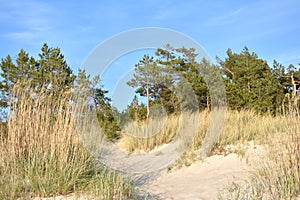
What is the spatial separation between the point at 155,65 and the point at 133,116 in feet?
5.64

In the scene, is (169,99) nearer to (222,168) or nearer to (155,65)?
(155,65)

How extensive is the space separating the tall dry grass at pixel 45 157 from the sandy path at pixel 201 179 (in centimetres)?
71

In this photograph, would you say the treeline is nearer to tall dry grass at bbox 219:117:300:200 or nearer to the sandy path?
the sandy path

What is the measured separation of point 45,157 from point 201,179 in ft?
8.00

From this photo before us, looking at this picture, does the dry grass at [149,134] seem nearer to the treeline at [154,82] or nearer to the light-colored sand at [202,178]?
the treeline at [154,82]

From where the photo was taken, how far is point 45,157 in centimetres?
358

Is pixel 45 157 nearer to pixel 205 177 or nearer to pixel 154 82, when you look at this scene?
pixel 205 177

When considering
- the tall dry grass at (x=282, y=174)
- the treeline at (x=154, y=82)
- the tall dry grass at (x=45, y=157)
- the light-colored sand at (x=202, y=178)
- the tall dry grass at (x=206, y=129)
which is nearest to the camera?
the tall dry grass at (x=282, y=174)

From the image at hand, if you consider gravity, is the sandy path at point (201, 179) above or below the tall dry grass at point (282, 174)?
below

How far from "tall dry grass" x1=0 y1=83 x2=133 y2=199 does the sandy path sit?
0.71 metres

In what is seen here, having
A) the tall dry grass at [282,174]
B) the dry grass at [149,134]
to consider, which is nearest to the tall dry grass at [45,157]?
the tall dry grass at [282,174]

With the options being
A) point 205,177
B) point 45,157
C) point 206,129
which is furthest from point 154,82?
point 45,157

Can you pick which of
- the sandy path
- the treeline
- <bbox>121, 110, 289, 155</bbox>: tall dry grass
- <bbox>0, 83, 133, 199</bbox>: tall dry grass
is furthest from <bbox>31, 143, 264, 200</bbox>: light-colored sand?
the treeline

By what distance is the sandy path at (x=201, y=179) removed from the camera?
12.4ft
